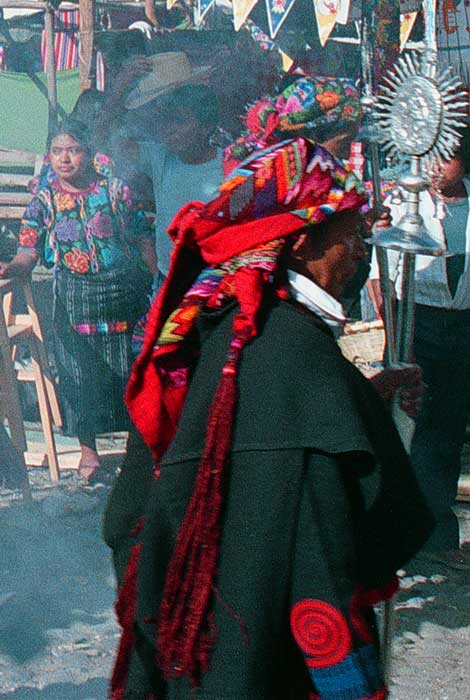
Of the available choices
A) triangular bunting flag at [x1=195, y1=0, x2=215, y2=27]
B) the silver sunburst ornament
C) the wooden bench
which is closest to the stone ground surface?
the silver sunburst ornament

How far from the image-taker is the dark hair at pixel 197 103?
561 cm

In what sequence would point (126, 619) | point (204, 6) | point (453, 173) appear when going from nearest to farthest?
point (126, 619)
point (453, 173)
point (204, 6)

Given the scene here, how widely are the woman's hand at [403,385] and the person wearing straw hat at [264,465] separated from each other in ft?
1.48

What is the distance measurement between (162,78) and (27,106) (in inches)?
128

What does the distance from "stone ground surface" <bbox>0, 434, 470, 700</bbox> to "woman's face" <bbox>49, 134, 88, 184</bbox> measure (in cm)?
188

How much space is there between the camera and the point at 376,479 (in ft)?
6.03

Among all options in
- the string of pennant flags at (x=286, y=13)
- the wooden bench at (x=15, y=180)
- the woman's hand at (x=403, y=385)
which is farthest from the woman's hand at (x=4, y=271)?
the woman's hand at (x=403, y=385)

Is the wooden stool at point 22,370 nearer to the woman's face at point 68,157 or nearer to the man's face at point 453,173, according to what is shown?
the woman's face at point 68,157

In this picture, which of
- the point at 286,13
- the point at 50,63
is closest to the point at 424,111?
the point at 286,13

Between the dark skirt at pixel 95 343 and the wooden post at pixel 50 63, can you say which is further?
the wooden post at pixel 50 63

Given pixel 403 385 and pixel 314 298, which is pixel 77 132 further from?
pixel 314 298

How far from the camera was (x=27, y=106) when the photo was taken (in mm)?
9461

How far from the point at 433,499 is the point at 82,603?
1733mm

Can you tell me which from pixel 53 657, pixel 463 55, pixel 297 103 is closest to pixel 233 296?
pixel 53 657
